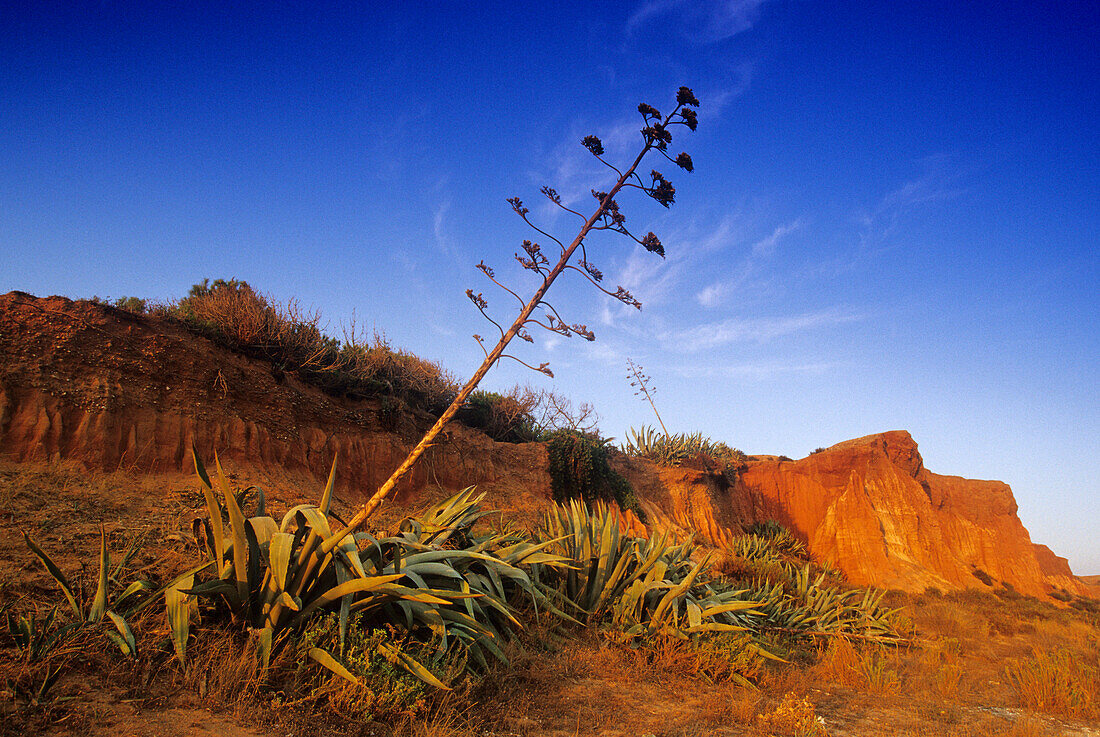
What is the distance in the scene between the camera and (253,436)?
9.26 meters

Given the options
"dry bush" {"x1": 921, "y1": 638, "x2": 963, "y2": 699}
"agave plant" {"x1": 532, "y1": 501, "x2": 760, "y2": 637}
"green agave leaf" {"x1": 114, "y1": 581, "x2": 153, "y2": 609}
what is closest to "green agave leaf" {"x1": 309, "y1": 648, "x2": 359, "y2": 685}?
"green agave leaf" {"x1": 114, "y1": 581, "x2": 153, "y2": 609}

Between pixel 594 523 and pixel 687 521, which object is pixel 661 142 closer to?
pixel 594 523

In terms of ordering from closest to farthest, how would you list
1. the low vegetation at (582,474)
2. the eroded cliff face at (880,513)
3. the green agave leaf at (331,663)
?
the green agave leaf at (331,663), the low vegetation at (582,474), the eroded cliff face at (880,513)

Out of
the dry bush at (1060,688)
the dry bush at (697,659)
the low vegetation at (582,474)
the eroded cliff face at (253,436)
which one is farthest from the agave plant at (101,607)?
the low vegetation at (582,474)

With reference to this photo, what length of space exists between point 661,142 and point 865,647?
7832 mm

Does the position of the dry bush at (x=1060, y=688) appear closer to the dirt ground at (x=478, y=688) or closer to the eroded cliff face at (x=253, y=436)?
the dirt ground at (x=478, y=688)

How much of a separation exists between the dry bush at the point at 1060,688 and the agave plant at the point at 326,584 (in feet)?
21.1

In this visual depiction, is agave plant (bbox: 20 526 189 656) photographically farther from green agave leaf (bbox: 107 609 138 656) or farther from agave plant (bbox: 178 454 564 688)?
agave plant (bbox: 178 454 564 688)

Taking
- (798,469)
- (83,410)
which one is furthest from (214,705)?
(798,469)

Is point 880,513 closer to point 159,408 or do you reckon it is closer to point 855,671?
point 855,671

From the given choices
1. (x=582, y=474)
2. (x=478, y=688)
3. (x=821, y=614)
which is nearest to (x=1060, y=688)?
(x=821, y=614)

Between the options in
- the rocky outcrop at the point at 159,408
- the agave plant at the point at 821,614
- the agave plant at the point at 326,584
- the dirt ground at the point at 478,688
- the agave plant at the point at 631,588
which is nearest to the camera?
the dirt ground at the point at 478,688

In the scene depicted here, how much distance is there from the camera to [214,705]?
10.1 ft

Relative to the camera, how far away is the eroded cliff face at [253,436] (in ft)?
24.1
